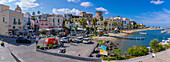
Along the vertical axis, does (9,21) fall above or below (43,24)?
below

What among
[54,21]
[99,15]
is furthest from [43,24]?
[99,15]

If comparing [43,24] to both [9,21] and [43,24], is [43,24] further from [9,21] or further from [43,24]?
[9,21]

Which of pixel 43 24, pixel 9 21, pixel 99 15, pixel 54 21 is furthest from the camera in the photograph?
pixel 99 15

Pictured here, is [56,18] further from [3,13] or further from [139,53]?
[139,53]

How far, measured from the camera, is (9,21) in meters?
32.5

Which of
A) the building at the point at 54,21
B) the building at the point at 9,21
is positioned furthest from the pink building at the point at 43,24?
the building at the point at 9,21

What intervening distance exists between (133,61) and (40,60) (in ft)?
36.4

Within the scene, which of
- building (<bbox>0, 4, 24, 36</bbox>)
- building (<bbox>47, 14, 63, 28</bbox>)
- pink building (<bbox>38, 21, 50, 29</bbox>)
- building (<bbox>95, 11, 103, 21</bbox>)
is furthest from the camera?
building (<bbox>95, 11, 103, 21</bbox>)

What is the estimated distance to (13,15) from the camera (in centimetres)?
3391

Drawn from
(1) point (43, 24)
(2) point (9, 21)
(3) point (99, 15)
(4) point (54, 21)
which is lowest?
(2) point (9, 21)

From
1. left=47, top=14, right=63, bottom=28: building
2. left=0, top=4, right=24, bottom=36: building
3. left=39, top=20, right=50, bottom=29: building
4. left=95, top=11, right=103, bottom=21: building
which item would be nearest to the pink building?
left=39, top=20, right=50, bottom=29: building

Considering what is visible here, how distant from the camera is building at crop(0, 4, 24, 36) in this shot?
32.5m

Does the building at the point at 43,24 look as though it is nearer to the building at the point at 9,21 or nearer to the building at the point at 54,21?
the building at the point at 54,21

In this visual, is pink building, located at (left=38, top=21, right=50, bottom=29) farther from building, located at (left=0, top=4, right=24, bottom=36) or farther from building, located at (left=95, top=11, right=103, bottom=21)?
building, located at (left=95, top=11, right=103, bottom=21)
